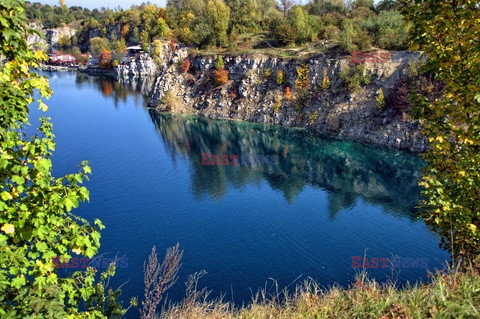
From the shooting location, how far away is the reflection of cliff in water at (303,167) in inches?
1485

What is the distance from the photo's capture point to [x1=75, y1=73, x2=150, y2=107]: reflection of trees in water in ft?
293

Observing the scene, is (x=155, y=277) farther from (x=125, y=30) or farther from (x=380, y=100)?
(x=125, y=30)

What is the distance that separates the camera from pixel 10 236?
7.02 m

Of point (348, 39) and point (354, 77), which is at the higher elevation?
point (348, 39)

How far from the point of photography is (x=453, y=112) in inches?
385

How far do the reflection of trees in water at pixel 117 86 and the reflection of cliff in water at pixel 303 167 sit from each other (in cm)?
3046

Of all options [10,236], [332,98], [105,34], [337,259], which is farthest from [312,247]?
[105,34]

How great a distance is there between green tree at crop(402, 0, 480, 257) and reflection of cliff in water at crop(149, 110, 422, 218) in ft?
74.5

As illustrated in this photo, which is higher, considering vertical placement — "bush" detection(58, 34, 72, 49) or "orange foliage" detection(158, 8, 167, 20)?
"orange foliage" detection(158, 8, 167, 20)
